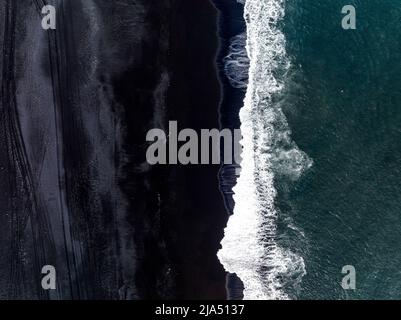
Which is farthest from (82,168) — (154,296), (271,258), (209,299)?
A: (271,258)

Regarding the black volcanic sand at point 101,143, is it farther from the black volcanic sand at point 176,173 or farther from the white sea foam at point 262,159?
the white sea foam at point 262,159

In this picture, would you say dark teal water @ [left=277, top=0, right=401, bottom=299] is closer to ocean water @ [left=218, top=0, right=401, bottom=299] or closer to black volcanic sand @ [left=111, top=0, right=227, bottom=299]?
ocean water @ [left=218, top=0, right=401, bottom=299]

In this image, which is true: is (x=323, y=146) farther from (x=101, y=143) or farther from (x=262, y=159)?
(x=101, y=143)

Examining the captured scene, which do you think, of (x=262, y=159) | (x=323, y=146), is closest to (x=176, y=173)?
(x=262, y=159)

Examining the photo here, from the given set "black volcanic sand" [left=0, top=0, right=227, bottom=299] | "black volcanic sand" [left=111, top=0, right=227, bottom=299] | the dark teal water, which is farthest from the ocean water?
"black volcanic sand" [left=0, top=0, right=227, bottom=299]

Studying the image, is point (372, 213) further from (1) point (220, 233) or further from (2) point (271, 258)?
(1) point (220, 233)

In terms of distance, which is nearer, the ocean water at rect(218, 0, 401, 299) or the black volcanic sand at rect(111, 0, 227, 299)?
A: the black volcanic sand at rect(111, 0, 227, 299)
